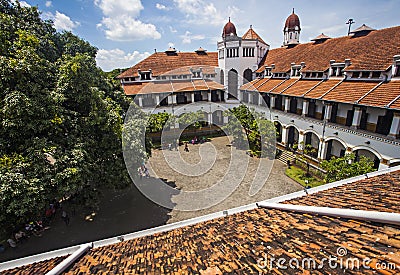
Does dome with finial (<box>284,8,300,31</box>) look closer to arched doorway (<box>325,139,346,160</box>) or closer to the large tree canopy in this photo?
arched doorway (<box>325,139,346,160</box>)

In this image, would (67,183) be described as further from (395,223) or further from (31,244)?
(395,223)

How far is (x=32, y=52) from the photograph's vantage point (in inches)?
417

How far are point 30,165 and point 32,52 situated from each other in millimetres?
5478

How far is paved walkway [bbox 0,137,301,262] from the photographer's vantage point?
1289 centimetres

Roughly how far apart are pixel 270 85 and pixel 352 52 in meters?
9.09

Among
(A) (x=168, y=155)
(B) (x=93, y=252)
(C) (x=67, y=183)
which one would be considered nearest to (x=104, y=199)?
(C) (x=67, y=183)

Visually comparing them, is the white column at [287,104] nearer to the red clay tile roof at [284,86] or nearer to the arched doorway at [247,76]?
the red clay tile roof at [284,86]

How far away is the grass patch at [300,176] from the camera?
18000mm

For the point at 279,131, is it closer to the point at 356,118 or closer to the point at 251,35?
the point at 356,118

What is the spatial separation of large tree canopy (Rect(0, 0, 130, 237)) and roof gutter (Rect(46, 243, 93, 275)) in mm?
4461

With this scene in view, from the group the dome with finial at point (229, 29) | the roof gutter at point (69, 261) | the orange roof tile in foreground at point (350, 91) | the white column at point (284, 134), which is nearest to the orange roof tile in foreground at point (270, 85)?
the white column at point (284, 134)

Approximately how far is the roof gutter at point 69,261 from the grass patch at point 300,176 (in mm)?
16632

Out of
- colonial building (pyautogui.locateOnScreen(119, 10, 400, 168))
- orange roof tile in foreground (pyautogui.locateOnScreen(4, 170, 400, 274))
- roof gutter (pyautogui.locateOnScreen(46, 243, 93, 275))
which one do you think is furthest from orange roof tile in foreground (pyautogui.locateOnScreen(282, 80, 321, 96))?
roof gutter (pyautogui.locateOnScreen(46, 243, 93, 275))

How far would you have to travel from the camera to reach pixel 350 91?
1738 centimetres
